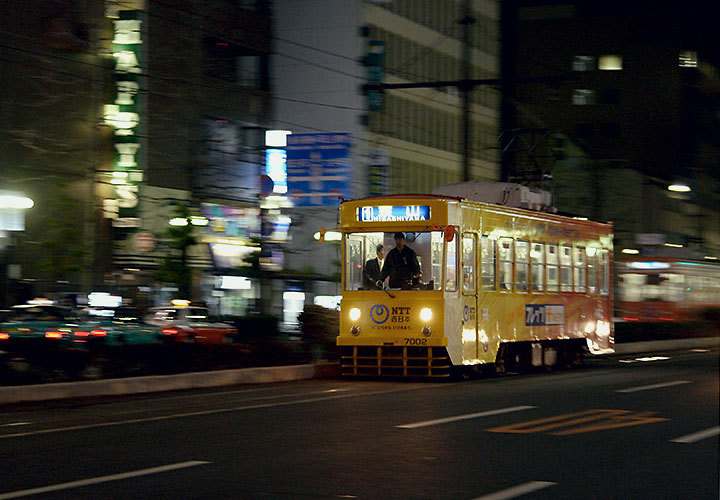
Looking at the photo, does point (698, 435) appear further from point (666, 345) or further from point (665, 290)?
point (665, 290)

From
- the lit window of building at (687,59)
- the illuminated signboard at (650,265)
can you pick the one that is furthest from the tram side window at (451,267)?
the lit window of building at (687,59)

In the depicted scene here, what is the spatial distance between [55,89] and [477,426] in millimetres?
31786

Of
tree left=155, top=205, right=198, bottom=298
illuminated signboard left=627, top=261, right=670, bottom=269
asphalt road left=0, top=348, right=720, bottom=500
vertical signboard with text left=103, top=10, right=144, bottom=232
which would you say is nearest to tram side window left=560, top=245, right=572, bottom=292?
asphalt road left=0, top=348, right=720, bottom=500

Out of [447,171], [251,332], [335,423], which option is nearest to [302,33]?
[447,171]

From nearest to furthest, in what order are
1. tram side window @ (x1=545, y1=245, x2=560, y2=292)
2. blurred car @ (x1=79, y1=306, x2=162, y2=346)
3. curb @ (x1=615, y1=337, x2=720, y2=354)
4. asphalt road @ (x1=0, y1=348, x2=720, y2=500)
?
1. asphalt road @ (x1=0, y1=348, x2=720, y2=500)
2. blurred car @ (x1=79, y1=306, x2=162, y2=346)
3. tram side window @ (x1=545, y1=245, x2=560, y2=292)
4. curb @ (x1=615, y1=337, x2=720, y2=354)

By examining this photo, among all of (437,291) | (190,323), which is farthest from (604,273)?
(190,323)

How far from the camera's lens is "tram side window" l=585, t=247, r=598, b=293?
2878 centimetres

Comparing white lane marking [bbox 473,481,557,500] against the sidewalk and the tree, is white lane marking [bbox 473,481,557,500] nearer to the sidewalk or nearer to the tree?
the sidewalk

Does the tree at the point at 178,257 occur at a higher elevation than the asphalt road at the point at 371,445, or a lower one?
higher

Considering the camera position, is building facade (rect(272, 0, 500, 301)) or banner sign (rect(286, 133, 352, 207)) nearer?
banner sign (rect(286, 133, 352, 207))

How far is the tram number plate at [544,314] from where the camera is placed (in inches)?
986

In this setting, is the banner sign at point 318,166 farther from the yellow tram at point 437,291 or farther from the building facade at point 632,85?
the building facade at point 632,85

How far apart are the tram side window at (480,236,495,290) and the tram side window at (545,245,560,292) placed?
2869 millimetres

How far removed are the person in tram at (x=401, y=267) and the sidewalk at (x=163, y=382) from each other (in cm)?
252
